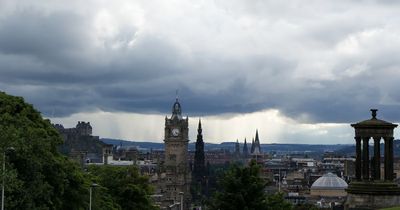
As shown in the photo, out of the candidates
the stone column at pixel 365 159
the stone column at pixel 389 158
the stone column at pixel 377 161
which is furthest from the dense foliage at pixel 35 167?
the stone column at pixel 389 158

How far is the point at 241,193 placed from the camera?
45.5 meters

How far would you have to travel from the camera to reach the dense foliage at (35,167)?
36719mm

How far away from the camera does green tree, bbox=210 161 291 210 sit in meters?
45.2

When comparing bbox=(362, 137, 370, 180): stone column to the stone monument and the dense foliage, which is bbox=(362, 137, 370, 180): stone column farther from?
the dense foliage

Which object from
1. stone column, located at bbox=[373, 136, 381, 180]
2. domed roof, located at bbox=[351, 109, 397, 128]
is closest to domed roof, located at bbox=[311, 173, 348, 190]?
stone column, located at bbox=[373, 136, 381, 180]

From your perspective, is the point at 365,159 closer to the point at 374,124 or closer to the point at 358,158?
the point at 358,158

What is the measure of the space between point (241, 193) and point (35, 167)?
475 inches

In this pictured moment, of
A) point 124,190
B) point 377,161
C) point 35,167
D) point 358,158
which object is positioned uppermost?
point 358,158

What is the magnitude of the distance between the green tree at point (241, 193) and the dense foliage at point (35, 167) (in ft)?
29.2

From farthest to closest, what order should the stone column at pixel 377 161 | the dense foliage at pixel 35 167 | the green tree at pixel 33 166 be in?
the stone column at pixel 377 161 < the green tree at pixel 33 166 < the dense foliage at pixel 35 167

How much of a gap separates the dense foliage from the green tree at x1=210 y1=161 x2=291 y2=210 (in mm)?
8908

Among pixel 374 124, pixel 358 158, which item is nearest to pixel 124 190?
pixel 358 158

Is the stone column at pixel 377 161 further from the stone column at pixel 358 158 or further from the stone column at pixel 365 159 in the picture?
the stone column at pixel 358 158

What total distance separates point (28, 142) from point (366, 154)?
16753mm
